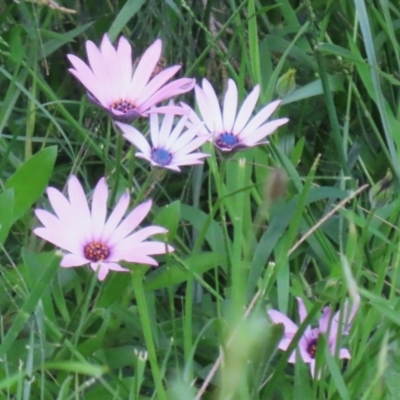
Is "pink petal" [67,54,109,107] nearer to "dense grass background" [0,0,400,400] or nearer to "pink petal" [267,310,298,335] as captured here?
"dense grass background" [0,0,400,400]

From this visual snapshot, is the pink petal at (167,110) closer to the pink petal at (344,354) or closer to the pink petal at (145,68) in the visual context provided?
the pink petal at (145,68)

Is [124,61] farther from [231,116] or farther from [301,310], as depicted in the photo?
[301,310]

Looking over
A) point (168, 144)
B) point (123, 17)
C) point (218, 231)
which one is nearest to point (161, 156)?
point (168, 144)

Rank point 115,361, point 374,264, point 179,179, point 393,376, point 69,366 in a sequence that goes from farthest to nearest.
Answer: point 179,179 → point 374,264 → point 115,361 → point 393,376 → point 69,366

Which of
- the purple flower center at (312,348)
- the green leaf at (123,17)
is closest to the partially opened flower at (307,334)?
the purple flower center at (312,348)

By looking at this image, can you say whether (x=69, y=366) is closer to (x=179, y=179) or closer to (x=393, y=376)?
(x=393, y=376)

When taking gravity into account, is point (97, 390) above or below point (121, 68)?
below

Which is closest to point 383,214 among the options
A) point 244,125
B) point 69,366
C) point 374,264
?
point 374,264

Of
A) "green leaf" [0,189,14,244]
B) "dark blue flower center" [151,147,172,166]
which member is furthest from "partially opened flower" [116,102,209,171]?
"green leaf" [0,189,14,244]
